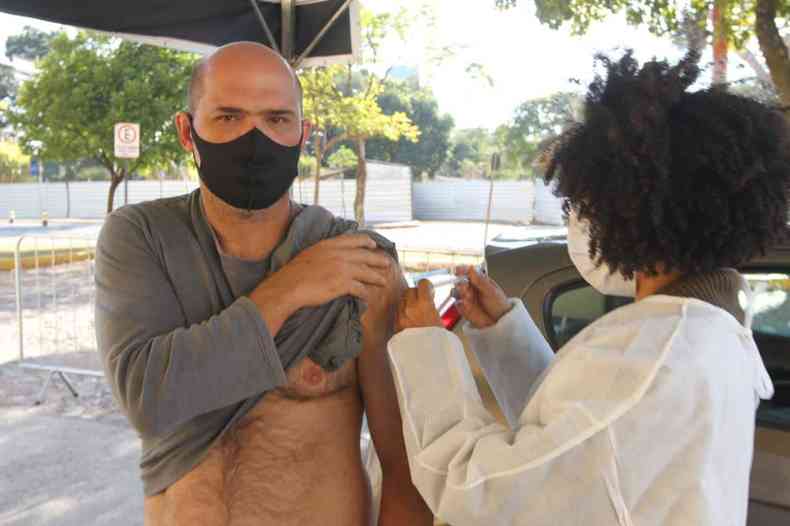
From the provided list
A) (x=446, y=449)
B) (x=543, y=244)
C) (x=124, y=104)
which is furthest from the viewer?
(x=124, y=104)

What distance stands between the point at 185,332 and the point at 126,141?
8966 millimetres

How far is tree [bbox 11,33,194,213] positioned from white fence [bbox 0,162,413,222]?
29.4 ft

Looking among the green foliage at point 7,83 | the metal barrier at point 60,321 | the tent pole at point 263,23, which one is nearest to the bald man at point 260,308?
the tent pole at point 263,23

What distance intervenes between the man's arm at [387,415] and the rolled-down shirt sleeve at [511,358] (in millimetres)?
269

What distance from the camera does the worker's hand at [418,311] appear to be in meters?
1.45

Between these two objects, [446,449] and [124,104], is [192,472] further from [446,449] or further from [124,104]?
[124,104]

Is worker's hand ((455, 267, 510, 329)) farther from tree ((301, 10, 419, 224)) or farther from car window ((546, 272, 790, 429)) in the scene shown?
tree ((301, 10, 419, 224))

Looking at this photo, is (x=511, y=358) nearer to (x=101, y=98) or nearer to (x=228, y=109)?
(x=228, y=109)

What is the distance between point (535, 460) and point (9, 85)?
5011 cm

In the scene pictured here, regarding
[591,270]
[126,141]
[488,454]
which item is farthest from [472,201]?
[488,454]

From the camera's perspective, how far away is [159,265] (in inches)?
61.4

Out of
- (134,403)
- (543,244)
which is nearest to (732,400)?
(134,403)

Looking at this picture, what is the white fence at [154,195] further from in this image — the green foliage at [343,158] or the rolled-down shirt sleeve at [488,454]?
the rolled-down shirt sleeve at [488,454]

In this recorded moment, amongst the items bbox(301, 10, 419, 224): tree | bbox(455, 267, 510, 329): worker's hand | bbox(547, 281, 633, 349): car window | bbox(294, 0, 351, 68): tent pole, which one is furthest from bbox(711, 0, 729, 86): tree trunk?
bbox(301, 10, 419, 224): tree
